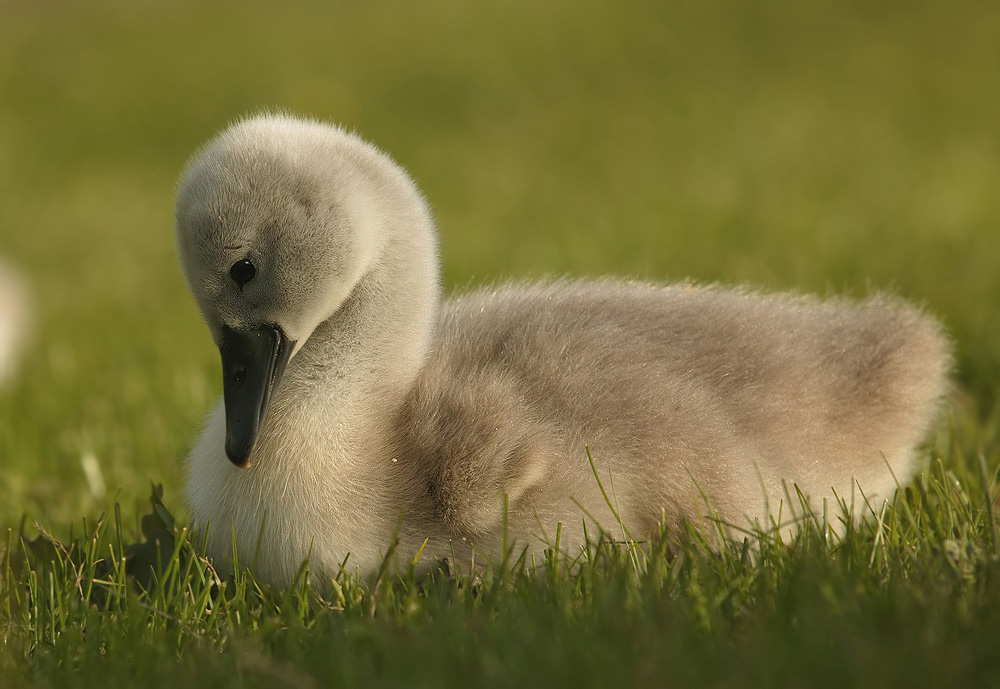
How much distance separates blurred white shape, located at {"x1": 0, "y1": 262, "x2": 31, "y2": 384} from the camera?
6301mm

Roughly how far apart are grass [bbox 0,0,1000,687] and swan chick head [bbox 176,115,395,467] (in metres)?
0.43

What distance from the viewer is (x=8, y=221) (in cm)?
1048

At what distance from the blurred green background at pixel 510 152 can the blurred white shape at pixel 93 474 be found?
0.03 m

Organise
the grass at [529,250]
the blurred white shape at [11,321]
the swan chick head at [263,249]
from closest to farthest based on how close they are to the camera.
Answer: the grass at [529,250] < the swan chick head at [263,249] < the blurred white shape at [11,321]

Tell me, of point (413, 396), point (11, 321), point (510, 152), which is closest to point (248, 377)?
point (413, 396)

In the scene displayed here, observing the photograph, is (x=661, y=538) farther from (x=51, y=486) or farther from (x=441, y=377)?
(x=51, y=486)

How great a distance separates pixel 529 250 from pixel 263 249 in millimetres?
4513

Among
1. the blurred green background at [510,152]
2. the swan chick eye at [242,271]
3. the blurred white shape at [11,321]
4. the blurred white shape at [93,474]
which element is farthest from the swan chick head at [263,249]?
the blurred white shape at [11,321]

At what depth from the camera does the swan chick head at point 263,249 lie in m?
2.63

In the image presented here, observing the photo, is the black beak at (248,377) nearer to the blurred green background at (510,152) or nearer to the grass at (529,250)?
the grass at (529,250)

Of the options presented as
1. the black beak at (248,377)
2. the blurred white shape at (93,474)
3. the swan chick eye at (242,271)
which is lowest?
the blurred white shape at (93,474)

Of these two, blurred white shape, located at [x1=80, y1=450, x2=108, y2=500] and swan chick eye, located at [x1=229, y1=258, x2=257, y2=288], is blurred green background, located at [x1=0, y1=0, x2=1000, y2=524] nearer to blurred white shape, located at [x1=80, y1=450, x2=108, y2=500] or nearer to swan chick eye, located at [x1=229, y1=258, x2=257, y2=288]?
blurred white shape, located at [x1=80, y1=450, x2=108, y2=500]

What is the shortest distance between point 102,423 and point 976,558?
3.59 meters

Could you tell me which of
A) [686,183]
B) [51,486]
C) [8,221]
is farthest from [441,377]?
[8,221]
